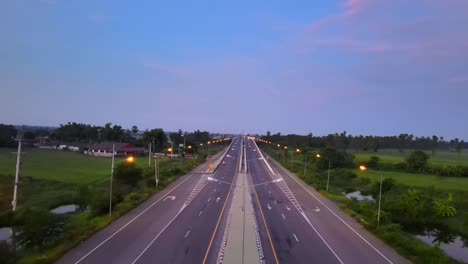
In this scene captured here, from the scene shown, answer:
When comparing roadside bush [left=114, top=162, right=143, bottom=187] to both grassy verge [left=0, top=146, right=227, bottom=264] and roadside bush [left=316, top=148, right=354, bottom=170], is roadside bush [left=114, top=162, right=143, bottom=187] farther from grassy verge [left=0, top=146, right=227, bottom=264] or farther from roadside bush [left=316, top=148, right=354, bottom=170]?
roadside bush [left=316, top=148, right=354, bottom=170]

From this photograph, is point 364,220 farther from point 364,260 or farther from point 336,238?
point 364,260

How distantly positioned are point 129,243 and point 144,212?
13.2 m

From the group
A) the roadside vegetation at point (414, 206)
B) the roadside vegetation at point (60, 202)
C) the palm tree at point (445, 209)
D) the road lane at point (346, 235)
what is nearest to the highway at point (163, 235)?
the roadside vegetation at point (60, 202)

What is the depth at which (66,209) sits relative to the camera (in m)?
52.2

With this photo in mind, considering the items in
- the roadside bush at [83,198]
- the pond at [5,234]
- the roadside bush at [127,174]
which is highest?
the roadside bush at [127,174]

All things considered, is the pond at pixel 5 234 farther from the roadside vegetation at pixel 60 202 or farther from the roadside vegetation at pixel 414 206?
the roadside vegetation at pixel 414 206

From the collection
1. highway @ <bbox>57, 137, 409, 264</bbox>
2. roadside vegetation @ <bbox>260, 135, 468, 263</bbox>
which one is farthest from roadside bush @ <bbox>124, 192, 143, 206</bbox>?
roadside vegetation @ <bbox>260, 135, 468, 263</bbox>

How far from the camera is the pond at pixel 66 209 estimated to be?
5039 centimetres

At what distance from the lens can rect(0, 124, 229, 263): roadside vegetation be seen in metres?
32.2

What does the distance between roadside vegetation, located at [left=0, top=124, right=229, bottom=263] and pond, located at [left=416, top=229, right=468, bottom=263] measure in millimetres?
31026

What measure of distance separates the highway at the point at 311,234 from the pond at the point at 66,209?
70.8ft

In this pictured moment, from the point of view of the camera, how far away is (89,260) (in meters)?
27.9

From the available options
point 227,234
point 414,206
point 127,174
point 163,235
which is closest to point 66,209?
point 127,174

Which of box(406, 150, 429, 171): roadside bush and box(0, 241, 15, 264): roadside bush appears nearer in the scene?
box(0, 241, 15, 264): roadside bush
